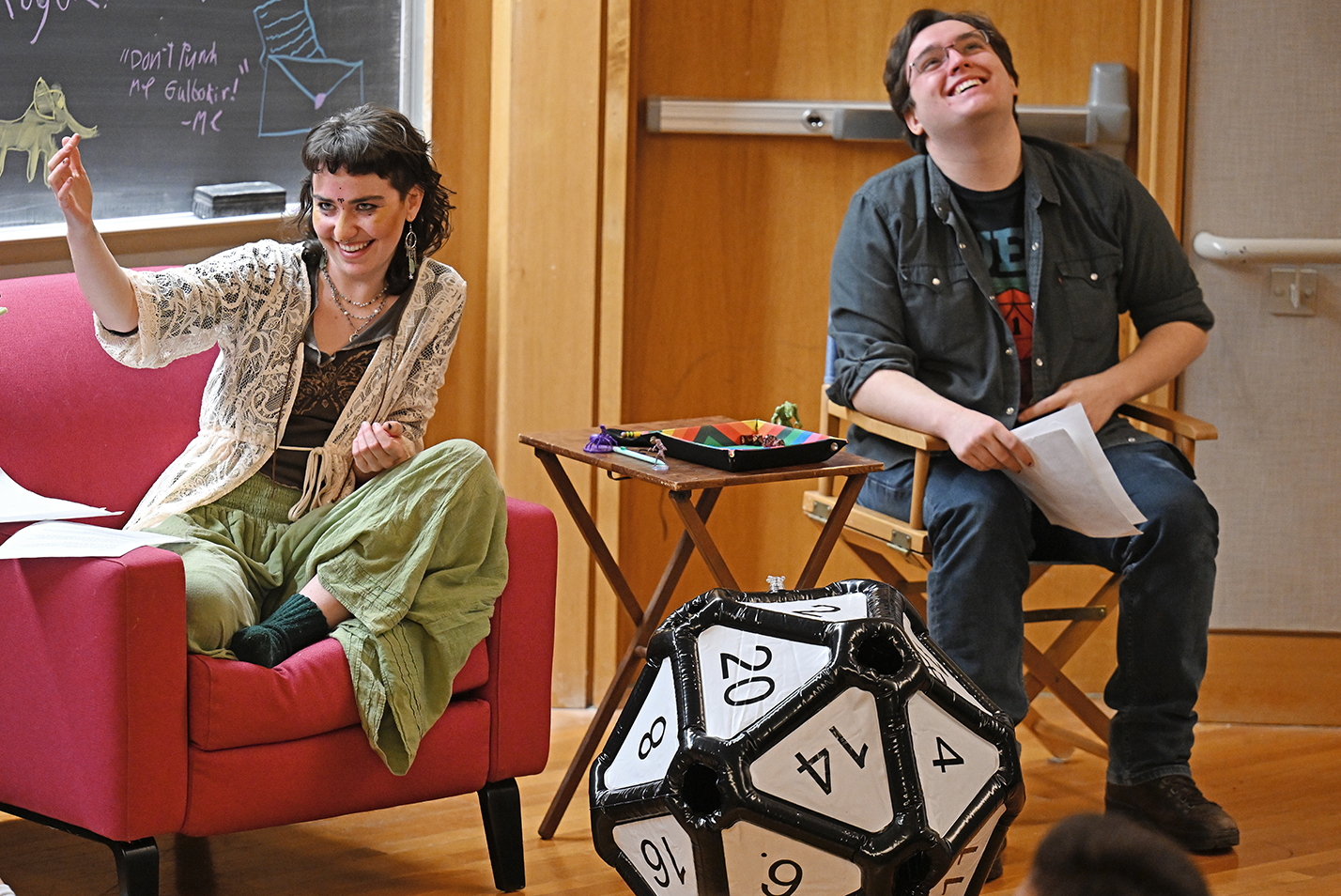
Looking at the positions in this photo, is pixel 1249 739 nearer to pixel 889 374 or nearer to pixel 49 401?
A: pixel 889 374

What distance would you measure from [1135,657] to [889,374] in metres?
0.62

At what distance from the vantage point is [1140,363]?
2.59 m

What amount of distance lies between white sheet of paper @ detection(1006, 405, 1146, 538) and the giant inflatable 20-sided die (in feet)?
2.36

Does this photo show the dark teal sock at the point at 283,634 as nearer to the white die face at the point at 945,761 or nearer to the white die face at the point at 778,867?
the white die face at the point at 778,867

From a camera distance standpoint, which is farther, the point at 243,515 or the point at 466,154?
the point at 466,154

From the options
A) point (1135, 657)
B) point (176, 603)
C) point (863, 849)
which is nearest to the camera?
point (863, 849)

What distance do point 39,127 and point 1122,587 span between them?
2058mm

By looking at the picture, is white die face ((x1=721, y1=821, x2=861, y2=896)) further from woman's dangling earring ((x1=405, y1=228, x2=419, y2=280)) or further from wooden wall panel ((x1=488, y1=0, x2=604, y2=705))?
wooden wall panel ((x1=488, y1=0, x2=604, y2=705))

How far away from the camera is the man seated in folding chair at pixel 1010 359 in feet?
7.83

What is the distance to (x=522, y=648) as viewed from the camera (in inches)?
89.0

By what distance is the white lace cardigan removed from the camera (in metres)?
2.28

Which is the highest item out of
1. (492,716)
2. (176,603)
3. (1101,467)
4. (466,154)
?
(466,154)

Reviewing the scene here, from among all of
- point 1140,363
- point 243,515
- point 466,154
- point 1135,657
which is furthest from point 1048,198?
point 243,515

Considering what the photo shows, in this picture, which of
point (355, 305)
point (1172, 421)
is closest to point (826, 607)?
point (355, 305)
